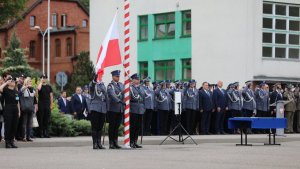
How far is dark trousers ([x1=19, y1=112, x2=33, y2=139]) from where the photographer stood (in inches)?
1101

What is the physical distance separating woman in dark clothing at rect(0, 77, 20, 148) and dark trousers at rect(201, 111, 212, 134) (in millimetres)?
11024

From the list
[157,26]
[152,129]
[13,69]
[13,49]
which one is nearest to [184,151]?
[152,129]

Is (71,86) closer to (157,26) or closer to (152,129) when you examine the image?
(157,26)

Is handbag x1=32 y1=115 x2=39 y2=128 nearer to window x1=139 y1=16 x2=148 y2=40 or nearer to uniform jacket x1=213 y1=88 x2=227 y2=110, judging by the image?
uniform jacket x1=213 y1=88 x2=227 y2=110

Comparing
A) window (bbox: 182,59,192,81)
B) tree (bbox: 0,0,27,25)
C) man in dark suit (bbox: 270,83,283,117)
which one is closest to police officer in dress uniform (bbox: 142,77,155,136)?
man in dark suit (bbox: 270,83,283,117)

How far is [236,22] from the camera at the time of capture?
52.3 metres

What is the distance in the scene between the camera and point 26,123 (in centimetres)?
2812

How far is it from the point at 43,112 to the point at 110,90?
5.54 m

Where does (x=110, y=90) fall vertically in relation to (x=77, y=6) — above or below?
below

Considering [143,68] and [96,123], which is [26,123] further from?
[143,68]

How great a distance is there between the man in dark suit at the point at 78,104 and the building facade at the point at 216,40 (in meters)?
18.7

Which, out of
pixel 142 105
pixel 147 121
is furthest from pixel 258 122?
pixel 147 121

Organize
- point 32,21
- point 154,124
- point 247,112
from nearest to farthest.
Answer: point 154,124 < point 247,112 < point 32,21

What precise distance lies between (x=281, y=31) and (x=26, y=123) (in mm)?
28419
